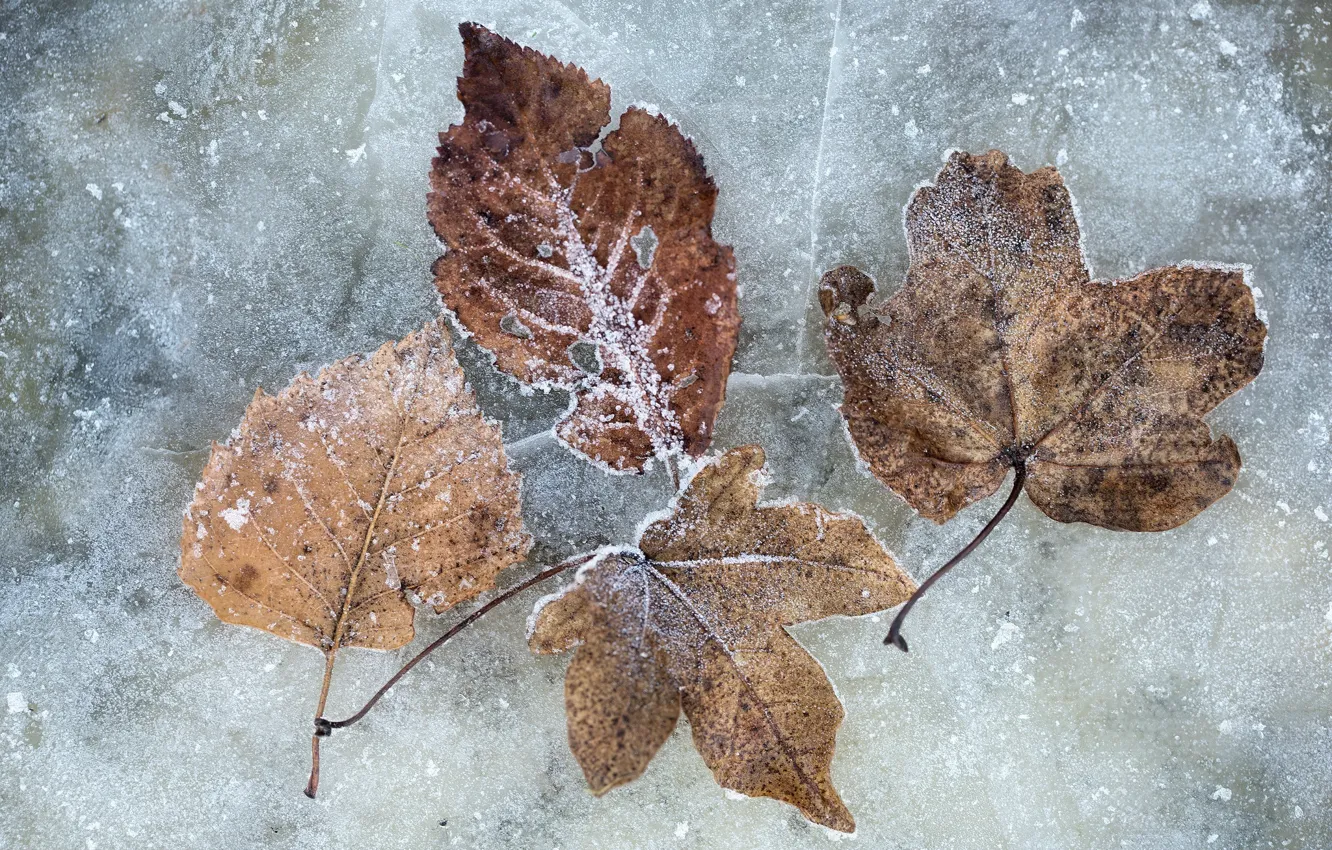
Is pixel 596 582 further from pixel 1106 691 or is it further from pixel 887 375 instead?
pixel 1106 691

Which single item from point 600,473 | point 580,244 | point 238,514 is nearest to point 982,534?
point 600,473

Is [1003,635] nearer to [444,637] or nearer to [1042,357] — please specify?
[1042,357]

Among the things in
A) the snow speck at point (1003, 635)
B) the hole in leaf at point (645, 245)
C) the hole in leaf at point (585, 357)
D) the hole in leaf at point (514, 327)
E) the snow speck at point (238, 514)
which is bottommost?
the snow speck at point (1003, 635)

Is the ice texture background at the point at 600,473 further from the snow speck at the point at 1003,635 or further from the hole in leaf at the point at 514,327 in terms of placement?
the hole in leaf at the point at 514,327

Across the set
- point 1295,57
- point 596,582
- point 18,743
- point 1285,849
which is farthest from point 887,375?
point 18,743

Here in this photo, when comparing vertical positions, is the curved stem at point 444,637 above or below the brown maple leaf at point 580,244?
below

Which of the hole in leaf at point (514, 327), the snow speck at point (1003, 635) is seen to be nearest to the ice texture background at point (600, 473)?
the snow speck at point (1003, 635)

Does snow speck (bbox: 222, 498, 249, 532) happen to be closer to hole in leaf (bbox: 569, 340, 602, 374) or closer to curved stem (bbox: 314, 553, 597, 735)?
curved stem (bbox: 314, 553, 597, 735)
